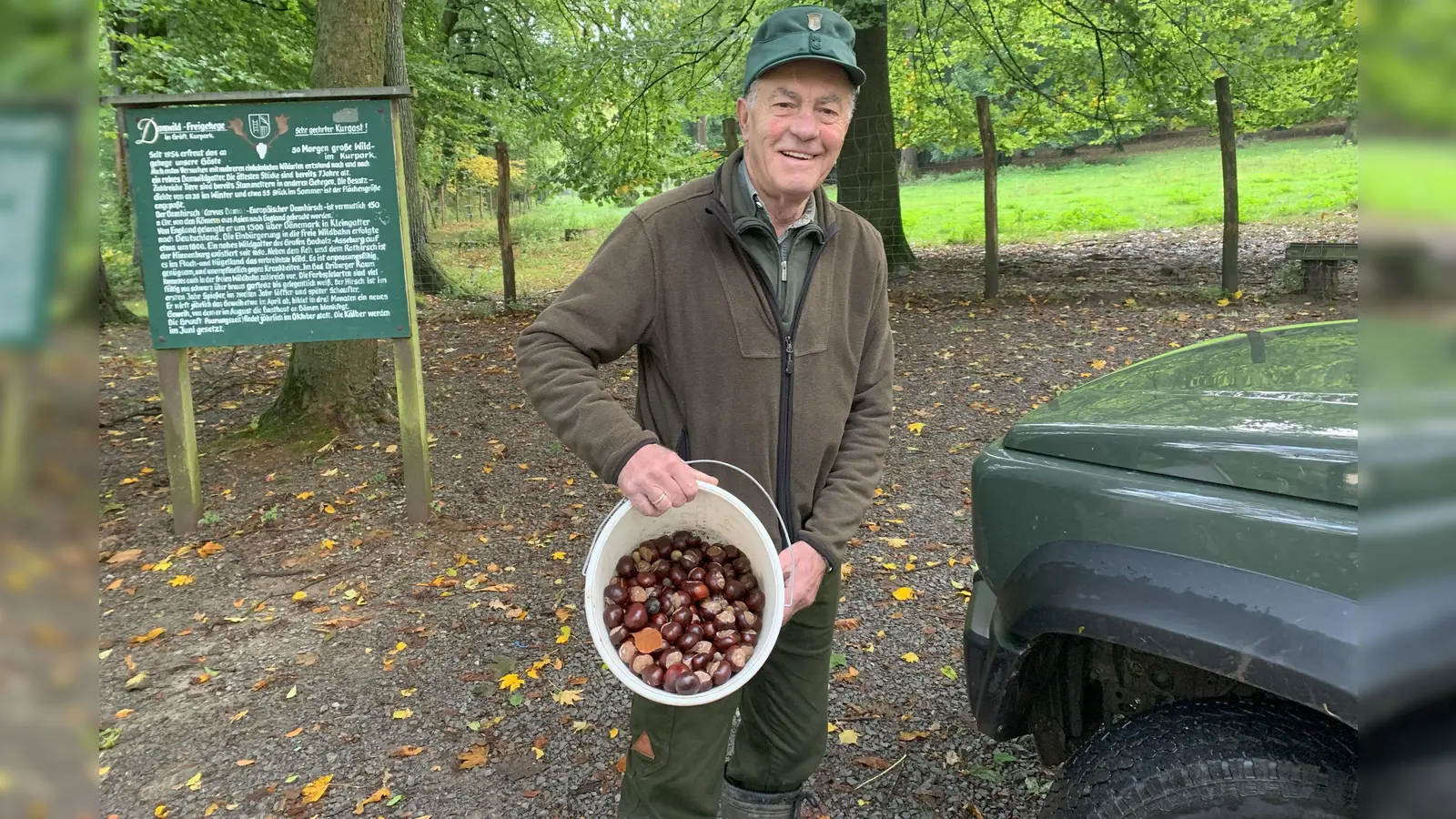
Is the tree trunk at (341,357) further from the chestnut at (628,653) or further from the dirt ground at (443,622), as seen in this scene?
the chestnut at (628,653)

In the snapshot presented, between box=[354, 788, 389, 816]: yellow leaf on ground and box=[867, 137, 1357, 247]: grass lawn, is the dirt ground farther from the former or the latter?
box=[867, 137, 1357, 247]: grass lawn

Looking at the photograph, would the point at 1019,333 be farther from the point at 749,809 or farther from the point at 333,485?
the point at 749,809

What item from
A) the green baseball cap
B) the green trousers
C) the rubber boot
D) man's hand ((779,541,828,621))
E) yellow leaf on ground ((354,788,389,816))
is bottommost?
yellow leaf on ground ((354,788,389,816))

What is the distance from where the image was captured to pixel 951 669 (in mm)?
3598

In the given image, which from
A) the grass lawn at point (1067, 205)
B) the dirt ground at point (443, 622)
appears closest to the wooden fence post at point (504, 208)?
the grass lawn at point (1067, 205)

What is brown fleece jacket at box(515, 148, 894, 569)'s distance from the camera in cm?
223

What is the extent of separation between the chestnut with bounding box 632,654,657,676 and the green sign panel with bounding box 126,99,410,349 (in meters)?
3.40

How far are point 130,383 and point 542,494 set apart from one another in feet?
17.1

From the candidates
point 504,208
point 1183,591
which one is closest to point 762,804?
point 1183,591

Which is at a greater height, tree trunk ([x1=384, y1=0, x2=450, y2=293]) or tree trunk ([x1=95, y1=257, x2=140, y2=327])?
tree trunk ([x1=384, y1=0, x2=450, y2=293])

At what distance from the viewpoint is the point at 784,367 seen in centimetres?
231

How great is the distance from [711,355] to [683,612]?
641mm

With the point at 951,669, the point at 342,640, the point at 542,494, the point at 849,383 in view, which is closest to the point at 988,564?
the point at 849,383

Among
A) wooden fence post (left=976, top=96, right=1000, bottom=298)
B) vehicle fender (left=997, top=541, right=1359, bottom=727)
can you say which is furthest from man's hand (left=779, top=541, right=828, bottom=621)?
wooden fence post (left=976, top=96, right=1000, bottom=298)
